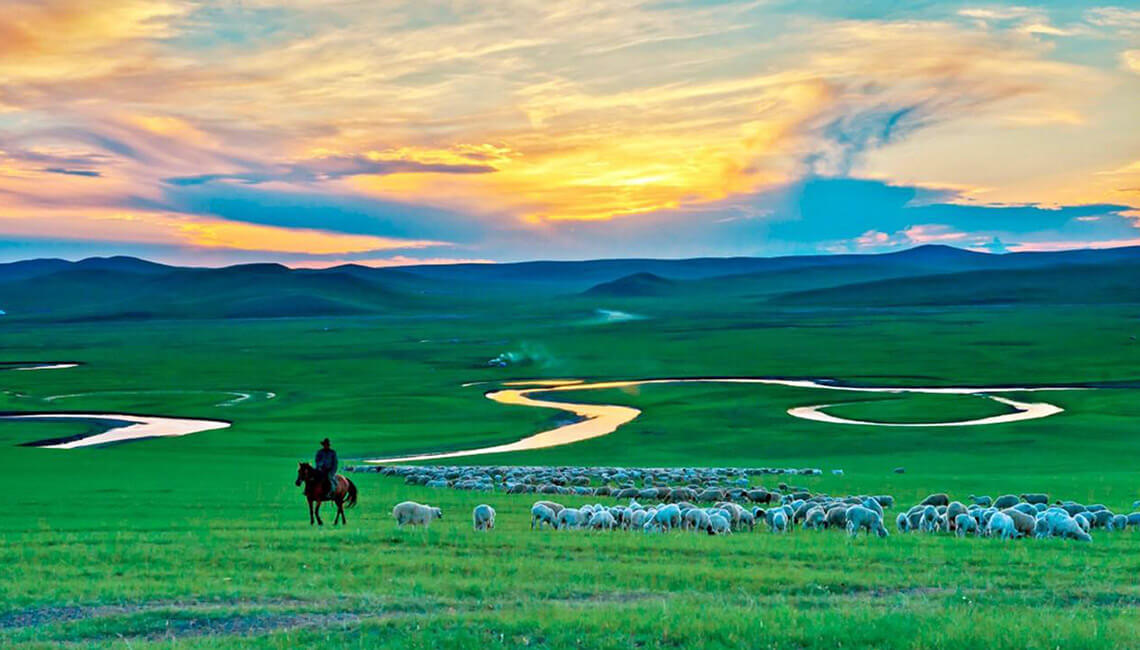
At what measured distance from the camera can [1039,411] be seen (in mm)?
68000

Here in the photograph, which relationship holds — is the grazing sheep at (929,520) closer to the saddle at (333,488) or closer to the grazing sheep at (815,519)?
the grazing sheep at (815,519)

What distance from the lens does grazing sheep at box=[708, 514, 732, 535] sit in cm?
2408

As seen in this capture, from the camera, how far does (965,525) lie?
77.8ft

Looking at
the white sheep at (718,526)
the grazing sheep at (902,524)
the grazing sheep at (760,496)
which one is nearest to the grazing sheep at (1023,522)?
the grazing sheep at (902,524)

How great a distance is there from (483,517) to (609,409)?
50571 mm

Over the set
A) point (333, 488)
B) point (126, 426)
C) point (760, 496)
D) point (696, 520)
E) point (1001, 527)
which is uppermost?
Result: point (333, 488)

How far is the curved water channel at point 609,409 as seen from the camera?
186 feet

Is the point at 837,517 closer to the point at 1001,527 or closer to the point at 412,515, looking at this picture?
the point at 1001,527

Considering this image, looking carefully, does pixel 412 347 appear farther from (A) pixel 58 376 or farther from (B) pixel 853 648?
(B) pixel 853 648

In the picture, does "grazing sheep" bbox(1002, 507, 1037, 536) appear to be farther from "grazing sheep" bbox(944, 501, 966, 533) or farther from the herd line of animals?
"grazing sheep" bbox(944, 501, 966, 533)

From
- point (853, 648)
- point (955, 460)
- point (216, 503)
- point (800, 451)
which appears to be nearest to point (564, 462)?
point (800, 451)

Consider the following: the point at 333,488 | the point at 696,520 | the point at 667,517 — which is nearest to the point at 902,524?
the point at 696,520

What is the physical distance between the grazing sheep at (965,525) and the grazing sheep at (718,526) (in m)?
4.89

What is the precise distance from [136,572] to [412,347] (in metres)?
129
